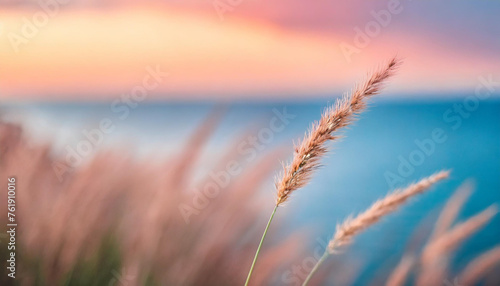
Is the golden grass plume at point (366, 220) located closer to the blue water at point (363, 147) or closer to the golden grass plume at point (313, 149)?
the golden grass plume at point (313, 149)

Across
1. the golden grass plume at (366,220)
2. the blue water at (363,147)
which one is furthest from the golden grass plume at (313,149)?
the blue water at (363,147)

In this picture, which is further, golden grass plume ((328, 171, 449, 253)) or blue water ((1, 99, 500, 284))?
blue water ((1, 99, 500, 284))

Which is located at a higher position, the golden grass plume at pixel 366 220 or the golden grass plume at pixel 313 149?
the golden grass plume at pixel 313 149

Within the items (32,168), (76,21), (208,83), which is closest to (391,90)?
(208,83)

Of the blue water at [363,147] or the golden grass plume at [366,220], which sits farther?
the blue water at [363,147]

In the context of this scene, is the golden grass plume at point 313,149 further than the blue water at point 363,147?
No

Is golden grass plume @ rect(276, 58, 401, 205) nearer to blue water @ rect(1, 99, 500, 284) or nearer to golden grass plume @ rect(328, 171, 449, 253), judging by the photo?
golden grass plume @ rect(328, 171, 449, 253)

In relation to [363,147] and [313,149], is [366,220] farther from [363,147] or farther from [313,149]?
[363,147]

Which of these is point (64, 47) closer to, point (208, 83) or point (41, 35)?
point (41, 35)

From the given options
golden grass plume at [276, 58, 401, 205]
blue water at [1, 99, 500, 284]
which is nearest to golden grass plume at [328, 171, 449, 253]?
golden grass plume at [276, 58, 401, 205]
